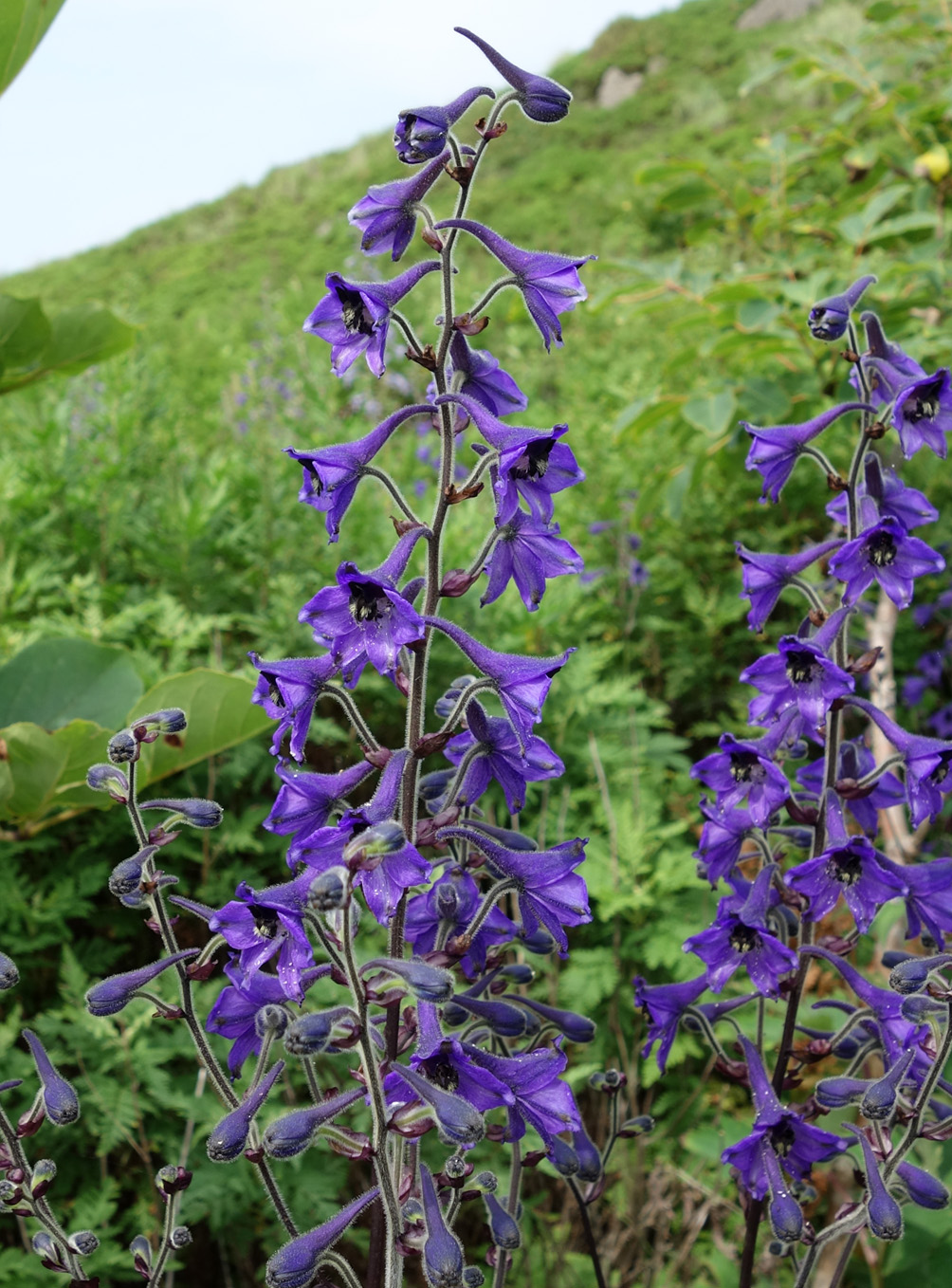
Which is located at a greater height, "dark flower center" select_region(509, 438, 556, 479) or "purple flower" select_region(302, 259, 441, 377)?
"purple flower" select_region(302, 259, 441, 377)

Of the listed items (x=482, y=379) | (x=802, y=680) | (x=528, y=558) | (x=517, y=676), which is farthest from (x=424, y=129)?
(x=802, y=680)

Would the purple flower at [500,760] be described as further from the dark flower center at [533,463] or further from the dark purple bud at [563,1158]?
the dark purple bud at [563,1158]

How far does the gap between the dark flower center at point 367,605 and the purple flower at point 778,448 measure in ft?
2.78

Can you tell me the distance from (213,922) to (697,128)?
23.1 metres

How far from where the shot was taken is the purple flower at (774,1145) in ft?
4.85

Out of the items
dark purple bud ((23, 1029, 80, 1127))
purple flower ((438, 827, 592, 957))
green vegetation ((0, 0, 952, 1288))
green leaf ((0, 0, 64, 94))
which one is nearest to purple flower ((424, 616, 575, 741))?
purple flower ((438, 827, 592, 957))

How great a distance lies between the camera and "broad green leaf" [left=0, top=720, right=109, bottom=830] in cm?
194

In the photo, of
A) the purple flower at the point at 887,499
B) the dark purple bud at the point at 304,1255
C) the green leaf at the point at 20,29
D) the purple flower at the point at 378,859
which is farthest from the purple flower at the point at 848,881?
the green leaf at the point at 20,29

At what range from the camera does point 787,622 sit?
493 cm

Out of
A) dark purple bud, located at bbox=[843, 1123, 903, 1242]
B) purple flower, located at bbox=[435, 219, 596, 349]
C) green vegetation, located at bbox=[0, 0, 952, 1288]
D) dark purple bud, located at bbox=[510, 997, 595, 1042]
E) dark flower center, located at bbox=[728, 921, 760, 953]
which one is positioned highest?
purple flower, located at bbox=[435, 219, 596, 349]

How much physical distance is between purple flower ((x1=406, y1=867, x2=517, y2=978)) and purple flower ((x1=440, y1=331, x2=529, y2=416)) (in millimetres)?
685

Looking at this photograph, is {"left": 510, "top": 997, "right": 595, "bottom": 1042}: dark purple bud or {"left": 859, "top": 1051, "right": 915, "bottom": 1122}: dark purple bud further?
{"left": 510, "top": 997, "right": 595, "bottom": 1042}: dark purple bud

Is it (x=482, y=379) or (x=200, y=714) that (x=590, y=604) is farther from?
(x=482, y=379)

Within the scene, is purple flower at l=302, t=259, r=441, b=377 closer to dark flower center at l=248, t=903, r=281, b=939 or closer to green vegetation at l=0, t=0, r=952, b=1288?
dark flower center at l=248, t=903, r=281, b=939
